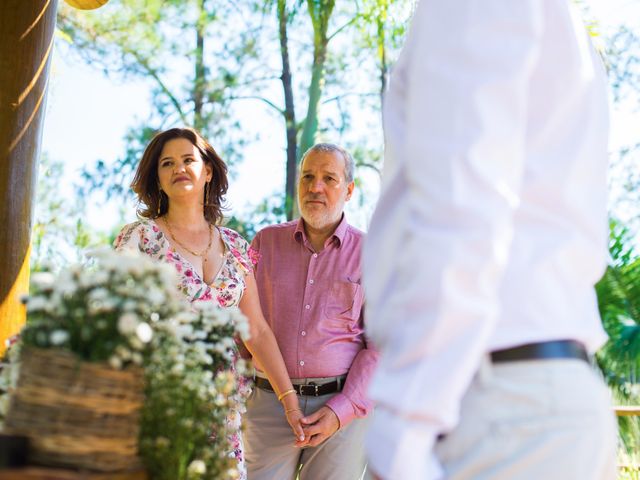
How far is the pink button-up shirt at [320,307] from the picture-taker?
11.8ft

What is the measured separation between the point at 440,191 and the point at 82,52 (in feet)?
51.3

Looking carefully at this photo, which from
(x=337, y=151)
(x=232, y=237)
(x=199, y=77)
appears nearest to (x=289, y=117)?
(x=199, y=77)

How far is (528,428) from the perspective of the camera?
1107 millimetres

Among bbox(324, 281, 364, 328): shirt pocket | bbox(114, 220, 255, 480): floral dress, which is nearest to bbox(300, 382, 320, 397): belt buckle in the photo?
bbox(324, 281, 364, 328): shirt pocket

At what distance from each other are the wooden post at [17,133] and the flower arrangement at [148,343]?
1.44 meters

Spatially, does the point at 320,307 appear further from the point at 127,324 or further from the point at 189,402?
the point at 127,324

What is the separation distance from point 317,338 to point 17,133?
1442 millimetres

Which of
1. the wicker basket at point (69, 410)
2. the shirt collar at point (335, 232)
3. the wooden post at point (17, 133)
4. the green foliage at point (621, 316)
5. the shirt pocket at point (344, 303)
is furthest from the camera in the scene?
the green foliage at point (621, 316)

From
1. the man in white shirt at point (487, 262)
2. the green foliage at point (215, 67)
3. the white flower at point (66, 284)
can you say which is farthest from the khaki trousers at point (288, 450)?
the green foliage at point (215, 67)

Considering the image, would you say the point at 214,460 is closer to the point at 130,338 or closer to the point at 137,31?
the point at 130,338

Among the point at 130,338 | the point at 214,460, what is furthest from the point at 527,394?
the point at 214,460

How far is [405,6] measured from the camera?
24.5 ft

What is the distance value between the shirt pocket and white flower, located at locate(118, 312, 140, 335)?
2.25m

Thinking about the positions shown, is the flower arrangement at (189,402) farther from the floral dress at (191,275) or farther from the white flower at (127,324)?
the floral dress at (191,275)
